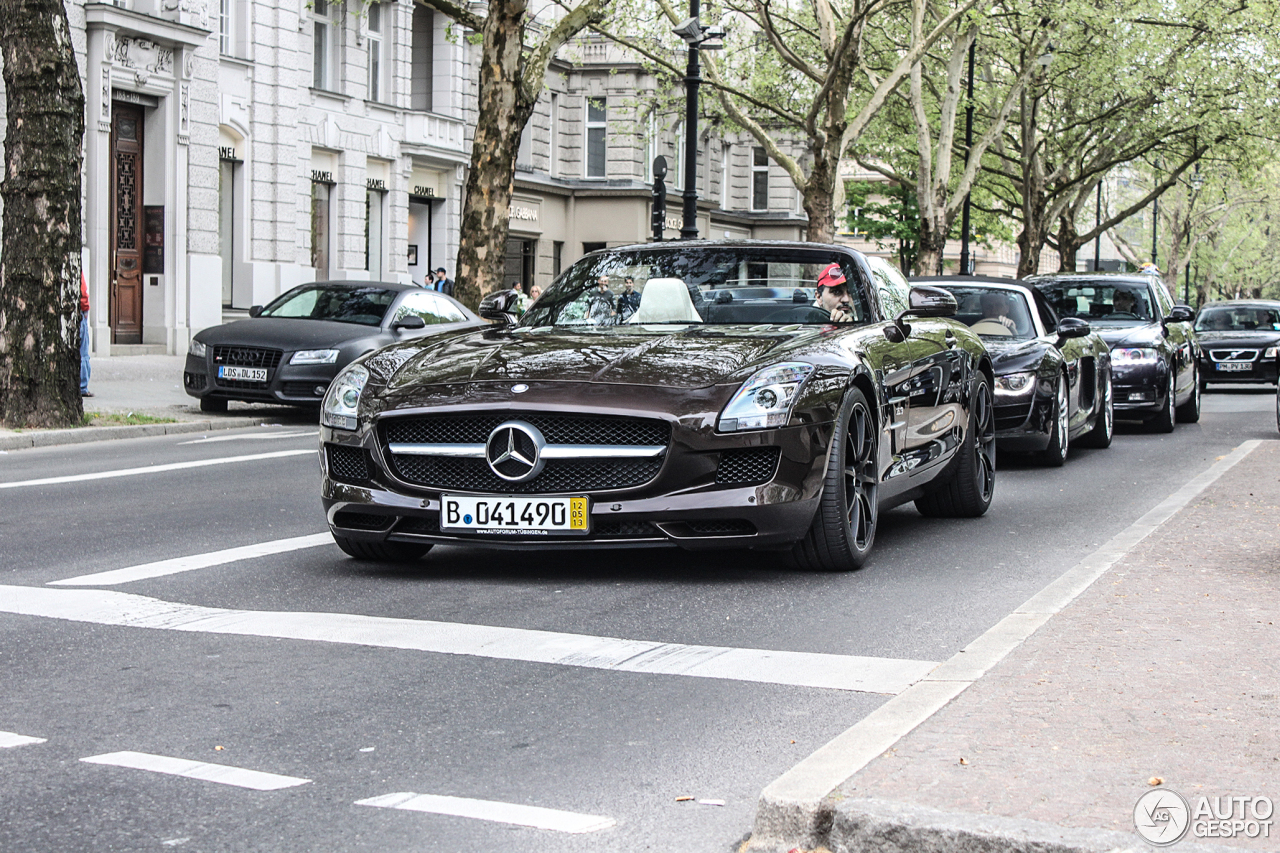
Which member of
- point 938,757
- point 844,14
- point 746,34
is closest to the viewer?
point 938,757

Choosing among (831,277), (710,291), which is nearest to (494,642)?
(710,291)

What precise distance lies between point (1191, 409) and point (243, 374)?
11065 millimetres

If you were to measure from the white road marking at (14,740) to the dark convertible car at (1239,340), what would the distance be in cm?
2691

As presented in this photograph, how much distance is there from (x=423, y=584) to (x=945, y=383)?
3.40 m

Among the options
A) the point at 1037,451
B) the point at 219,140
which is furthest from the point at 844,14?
the point at 1037,451

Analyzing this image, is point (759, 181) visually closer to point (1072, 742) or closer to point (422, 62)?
point (422, 62)

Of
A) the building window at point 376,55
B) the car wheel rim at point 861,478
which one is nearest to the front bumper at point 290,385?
the car wheel rim at point 861,478

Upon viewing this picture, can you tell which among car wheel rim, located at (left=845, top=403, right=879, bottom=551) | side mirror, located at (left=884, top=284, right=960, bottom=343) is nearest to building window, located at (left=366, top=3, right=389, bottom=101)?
side mirror, located at (left=884, top=284, right=960, bottom=343)

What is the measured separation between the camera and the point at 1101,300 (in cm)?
1920

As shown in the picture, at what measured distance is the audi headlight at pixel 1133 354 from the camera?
18.0 meters

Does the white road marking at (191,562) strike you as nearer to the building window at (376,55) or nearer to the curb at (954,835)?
the curb at (954,835)

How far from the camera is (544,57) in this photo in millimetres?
24500

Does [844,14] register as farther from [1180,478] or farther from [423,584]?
[423,584]

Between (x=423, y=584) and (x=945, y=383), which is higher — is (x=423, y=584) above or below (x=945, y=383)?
below
